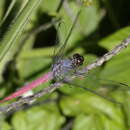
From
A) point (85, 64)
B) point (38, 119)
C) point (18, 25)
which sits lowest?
point (38, 119)

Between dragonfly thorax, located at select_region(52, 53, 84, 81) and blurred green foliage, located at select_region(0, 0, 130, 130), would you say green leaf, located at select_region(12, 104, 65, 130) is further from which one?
dragonfly thorax, located at select_region(52, 53, 84, 81)

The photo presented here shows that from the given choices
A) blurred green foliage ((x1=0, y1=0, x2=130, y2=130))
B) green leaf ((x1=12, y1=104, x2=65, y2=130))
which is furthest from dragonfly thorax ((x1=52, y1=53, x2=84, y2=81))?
green leaf ((x1=12, y1=104, x2=65, y2=130))

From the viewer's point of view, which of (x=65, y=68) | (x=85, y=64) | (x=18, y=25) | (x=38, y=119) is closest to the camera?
(x=18, y=25)

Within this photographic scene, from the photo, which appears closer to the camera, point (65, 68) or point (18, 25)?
point (18, 25)

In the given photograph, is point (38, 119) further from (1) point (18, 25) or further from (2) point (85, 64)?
(1) point (18, 25)

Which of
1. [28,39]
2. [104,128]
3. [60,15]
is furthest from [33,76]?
[104,128]

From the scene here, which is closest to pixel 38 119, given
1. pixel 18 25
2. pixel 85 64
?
pixel 85 64

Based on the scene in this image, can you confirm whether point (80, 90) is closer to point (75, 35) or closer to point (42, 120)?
point (42, 120)
